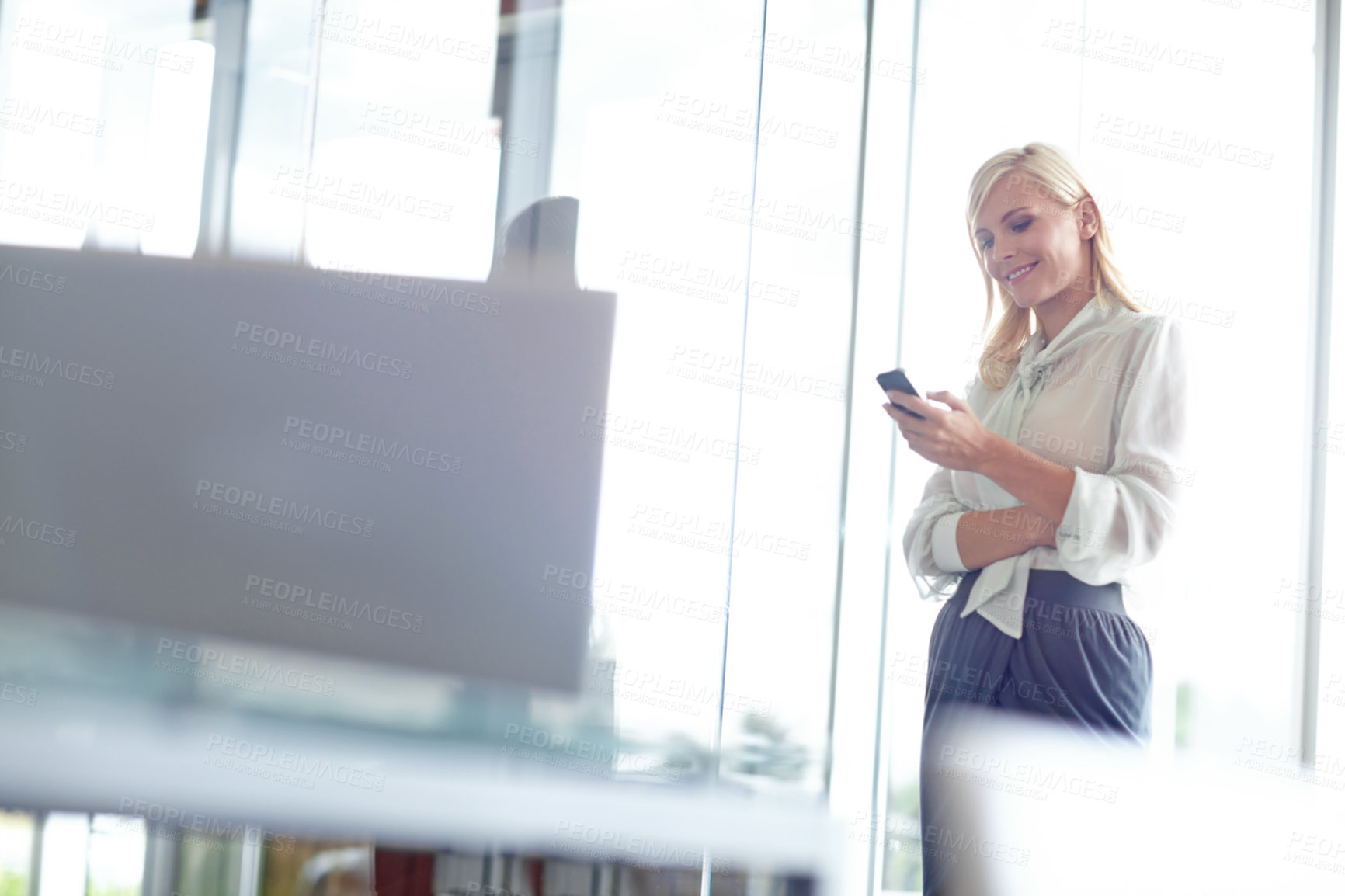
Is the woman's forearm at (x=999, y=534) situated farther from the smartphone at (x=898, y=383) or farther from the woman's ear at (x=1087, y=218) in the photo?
the woman's ear at (x=1087, y=218)

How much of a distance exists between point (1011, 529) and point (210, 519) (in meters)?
0.96

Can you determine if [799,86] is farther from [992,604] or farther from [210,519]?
[210,519]

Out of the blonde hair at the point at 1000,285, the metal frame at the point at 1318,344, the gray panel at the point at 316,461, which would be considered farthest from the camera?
the metal frame at the point at 1318,344

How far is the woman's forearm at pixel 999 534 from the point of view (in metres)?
1.26

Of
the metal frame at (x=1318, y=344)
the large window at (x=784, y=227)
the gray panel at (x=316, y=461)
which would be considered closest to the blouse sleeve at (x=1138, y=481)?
the gray panel at (x=316, y=461)

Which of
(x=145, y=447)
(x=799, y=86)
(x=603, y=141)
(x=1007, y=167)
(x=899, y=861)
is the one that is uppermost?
(x=799, y=86)

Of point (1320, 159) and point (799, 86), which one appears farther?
point (799, 86)

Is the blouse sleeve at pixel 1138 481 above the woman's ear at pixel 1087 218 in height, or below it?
below

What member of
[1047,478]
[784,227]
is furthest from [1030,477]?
[784,227]

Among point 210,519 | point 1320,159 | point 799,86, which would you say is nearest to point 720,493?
point 799,86

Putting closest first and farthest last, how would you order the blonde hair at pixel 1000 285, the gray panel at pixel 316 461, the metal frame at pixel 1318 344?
the gray panel at pixel 316 461 < the blonde hair at pixel 1000 285 < the metal frame at pixel 1318 344

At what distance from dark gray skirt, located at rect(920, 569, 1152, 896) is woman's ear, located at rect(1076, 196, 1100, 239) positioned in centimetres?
47

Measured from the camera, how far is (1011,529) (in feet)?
4.23

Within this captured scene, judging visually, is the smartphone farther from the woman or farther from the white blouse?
the white blouse
